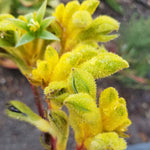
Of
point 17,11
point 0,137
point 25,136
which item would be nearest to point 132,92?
point 25,136

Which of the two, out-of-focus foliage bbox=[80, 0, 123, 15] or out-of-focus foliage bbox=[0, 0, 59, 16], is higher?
out-of-focus foliage bbox=[80, 0, 123, 15]

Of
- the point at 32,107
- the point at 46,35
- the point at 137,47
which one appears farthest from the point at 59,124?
the point at 137,47

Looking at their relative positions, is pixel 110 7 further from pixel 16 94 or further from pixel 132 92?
pixel 16 94

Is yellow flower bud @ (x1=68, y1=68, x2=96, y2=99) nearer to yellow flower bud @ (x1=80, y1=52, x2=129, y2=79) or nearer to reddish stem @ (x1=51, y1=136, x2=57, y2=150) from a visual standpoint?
yellow flower bud @ (x1=80, y1=52, x2=129, y2=79)

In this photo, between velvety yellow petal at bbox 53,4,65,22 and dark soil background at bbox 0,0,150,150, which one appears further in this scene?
dark soil background at bbox 0,0,150,150

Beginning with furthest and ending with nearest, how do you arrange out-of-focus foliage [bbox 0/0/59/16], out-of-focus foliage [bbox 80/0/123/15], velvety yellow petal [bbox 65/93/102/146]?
out-of-focus foliage [bbox 80/0/123/15] → out-of-focus foliage [bbox 0/0/59/16] → velvety yellow petal [bbox 65/93/102/146]

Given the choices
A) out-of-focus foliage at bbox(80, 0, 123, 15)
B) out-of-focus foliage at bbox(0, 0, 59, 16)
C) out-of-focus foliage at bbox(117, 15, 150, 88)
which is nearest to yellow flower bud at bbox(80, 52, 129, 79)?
out-of-focus foliage at bbox(117, 15, 150, 88)

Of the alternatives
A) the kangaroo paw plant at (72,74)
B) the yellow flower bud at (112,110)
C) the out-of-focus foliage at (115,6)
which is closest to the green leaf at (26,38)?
the kangaroo paw plant at (72,74)
